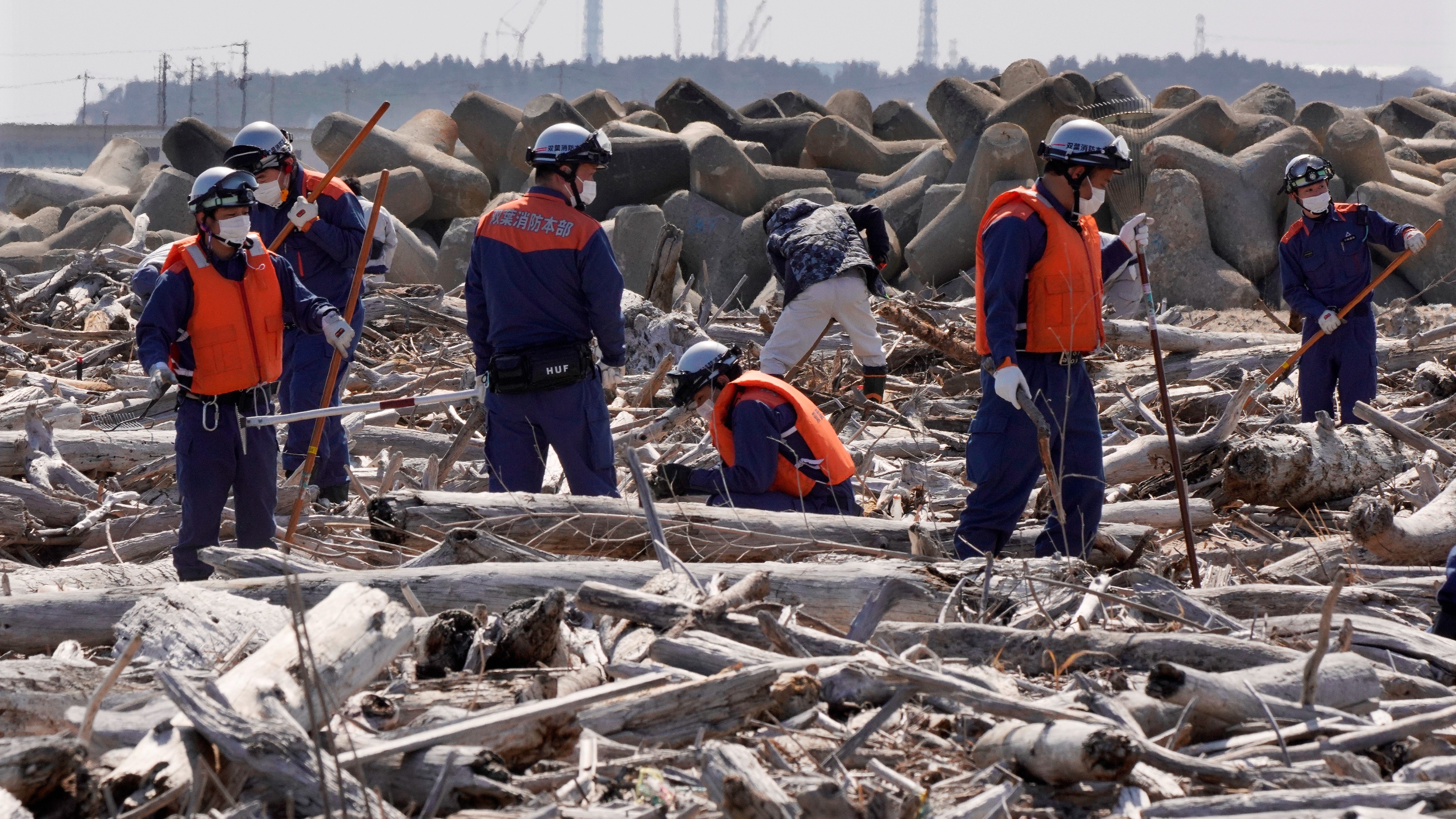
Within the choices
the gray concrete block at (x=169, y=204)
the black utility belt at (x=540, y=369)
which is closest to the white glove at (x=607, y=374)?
the black utility belt at (x=540, y=369)

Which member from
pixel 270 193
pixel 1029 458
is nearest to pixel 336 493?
pixel 270 193

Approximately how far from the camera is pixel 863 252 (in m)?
7.62

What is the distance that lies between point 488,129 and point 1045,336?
53.2ft

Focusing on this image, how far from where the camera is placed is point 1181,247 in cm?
1423

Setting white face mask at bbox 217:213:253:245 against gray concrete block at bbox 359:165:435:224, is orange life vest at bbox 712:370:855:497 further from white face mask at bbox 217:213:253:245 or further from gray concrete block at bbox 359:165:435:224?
gray concrete block at bbox 359:165:435:224

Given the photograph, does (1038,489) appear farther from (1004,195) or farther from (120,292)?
(120,292)

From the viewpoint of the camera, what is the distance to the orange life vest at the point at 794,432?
492cm

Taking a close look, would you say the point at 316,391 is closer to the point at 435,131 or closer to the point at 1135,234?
the point at 1135,234

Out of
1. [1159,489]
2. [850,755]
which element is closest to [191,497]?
[850,755]

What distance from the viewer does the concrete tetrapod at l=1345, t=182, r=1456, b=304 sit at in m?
14.1

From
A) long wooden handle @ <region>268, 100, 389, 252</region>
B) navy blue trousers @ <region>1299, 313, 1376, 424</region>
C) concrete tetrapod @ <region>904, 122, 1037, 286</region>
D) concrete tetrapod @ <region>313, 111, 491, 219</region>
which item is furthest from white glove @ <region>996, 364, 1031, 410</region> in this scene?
concrete tetrapod @ <region>313, 111, 491, 219</region>

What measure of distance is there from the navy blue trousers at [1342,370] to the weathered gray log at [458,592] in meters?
4.90

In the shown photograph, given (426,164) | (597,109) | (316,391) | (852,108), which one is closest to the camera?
(316,391)

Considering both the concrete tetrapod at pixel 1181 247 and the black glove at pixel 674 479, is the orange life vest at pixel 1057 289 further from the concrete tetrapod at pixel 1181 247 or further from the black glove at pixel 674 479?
the concrete tetrapod at pixel 1181 247
